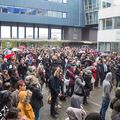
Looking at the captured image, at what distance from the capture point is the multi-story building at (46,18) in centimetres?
6712

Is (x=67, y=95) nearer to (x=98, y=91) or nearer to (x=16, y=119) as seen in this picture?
(x=98, y=91)

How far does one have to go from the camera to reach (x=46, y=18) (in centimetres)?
7138

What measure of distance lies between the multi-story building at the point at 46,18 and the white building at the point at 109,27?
2323cm

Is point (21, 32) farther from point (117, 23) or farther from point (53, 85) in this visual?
point (53, 85)

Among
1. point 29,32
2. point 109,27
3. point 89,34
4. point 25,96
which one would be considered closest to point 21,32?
point 29,32

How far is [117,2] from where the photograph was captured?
46.0 metres

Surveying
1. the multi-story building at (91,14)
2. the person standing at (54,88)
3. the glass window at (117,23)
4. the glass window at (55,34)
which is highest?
the multi-story building at (91,14)

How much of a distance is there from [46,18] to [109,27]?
28.1 meters

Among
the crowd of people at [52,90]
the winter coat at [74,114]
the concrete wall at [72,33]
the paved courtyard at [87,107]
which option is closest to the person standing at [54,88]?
the crowd of people at [52,90]

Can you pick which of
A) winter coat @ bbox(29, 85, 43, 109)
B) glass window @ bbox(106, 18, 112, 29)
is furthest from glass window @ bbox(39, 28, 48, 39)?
winter coat @ bbox(29, 85, 43, 109)

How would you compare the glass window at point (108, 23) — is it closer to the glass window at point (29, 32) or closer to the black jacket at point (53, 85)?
the glass window at point (29, 32)

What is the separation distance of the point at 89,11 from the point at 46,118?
209 feet

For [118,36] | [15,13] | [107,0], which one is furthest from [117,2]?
[15,13]

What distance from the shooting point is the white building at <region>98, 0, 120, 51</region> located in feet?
142
